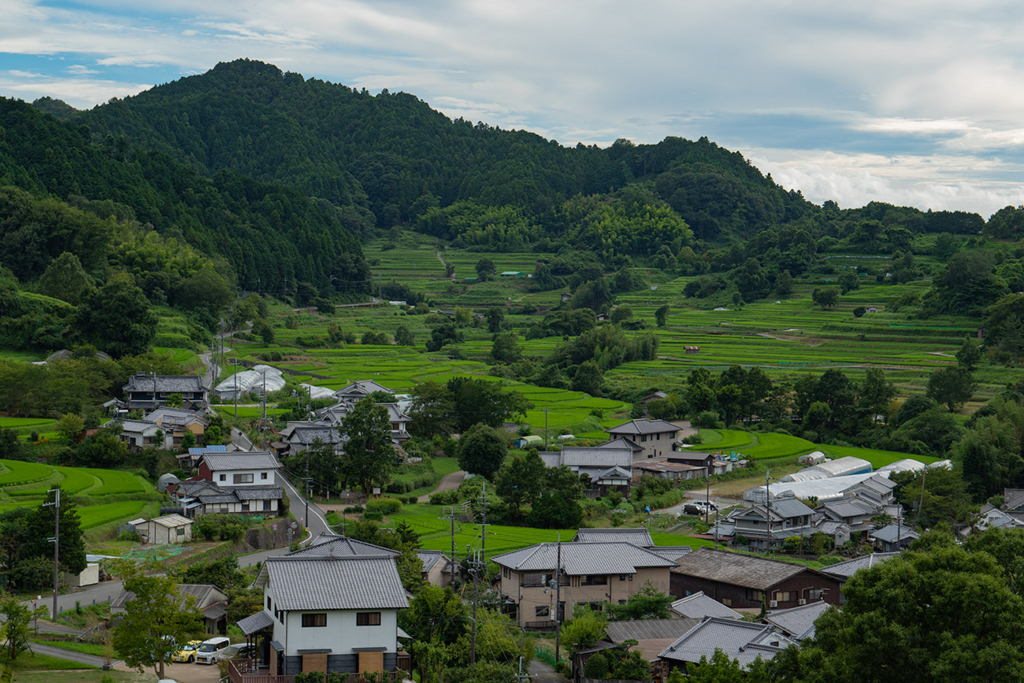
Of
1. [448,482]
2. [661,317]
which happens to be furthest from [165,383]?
[661,317]

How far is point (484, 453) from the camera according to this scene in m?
39.4

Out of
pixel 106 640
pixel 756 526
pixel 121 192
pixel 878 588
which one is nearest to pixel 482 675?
pixel 878 588

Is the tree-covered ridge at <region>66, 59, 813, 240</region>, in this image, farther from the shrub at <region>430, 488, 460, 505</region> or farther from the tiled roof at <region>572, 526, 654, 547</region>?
the tiled roof at <region>572, 526, 654, 547</region>

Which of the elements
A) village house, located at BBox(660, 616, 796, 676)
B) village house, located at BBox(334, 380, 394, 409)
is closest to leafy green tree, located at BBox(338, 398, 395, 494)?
village house, located at BBox(334, 380, 394, 409)

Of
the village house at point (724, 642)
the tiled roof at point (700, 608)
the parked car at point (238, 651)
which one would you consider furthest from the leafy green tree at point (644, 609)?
the parked car at point (238, 651)

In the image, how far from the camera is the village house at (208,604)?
2230 cm

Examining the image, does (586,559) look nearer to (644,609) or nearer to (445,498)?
(644,609)

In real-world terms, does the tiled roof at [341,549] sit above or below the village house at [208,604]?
above

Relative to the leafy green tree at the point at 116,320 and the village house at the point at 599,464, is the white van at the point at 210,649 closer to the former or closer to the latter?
the village house at the point at 599,464

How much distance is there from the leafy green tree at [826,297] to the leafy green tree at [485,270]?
35463 millimetres

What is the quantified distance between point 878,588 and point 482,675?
22.8 ft

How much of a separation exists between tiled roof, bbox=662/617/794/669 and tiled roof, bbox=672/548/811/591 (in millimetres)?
5242

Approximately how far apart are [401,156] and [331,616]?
13952cm

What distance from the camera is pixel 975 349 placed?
186 feet
